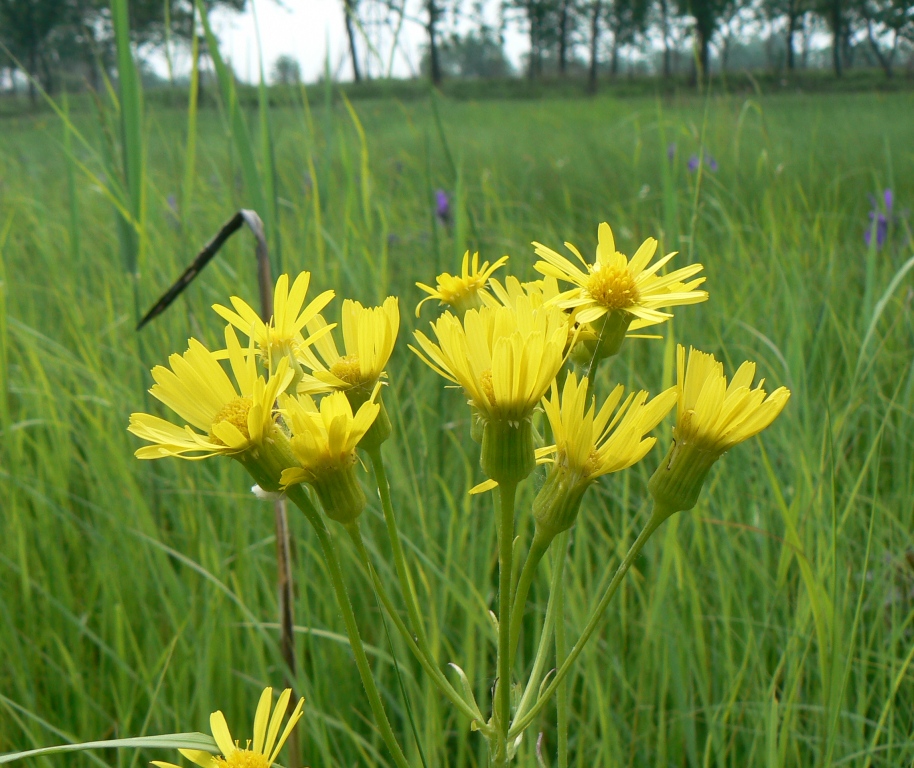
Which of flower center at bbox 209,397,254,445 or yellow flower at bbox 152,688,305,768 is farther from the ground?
flower center at bbox 209,397,254,445

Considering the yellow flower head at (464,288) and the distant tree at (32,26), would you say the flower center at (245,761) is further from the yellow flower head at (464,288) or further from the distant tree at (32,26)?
the distant tree at (32,26)

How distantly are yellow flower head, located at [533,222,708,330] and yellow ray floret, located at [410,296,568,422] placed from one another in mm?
75

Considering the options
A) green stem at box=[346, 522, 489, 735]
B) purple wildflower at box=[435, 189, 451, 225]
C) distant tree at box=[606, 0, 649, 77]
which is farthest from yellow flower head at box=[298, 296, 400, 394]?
distant tree at box=[606, 0, 649, 77]

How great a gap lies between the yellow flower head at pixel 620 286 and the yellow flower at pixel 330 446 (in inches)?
6.9

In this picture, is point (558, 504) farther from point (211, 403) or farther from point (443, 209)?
point (443, 209)

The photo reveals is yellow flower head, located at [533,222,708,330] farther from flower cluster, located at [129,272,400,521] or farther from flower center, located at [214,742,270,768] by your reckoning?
flower center, located at [214,742,270,768]

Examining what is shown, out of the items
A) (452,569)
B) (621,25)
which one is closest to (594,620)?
(452,569)

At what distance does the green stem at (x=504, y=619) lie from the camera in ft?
1.40

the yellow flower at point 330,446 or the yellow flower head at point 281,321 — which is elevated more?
the yellow flower head at point 281,321

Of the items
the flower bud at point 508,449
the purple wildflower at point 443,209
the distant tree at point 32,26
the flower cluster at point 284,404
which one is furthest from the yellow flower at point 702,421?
the purple wildflower at point 443,209

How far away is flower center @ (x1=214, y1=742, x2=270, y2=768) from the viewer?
0.47 metres

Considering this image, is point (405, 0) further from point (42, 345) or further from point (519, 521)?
point (42, 345)

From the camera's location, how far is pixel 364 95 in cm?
2366

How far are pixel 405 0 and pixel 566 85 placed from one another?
31506 mm
